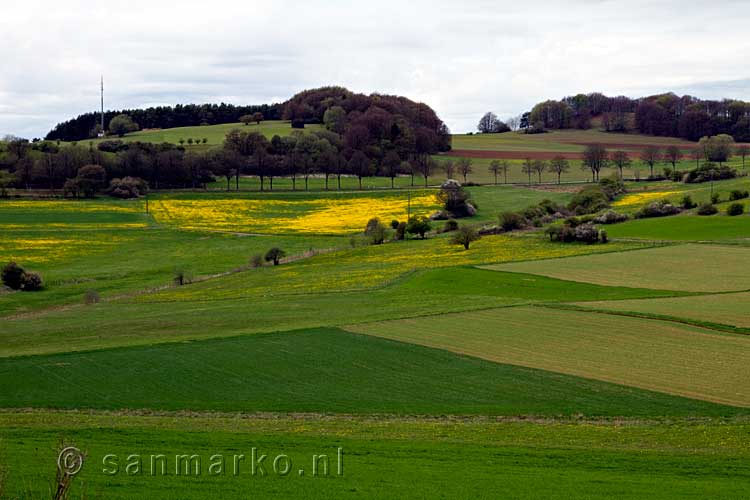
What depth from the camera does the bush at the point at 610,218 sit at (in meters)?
88.9

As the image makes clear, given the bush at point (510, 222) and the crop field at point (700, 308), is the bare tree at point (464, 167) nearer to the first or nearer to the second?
the bush at point (510, 222)

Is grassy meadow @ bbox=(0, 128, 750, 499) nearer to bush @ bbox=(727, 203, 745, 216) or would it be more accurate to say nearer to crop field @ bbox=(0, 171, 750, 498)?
crop field @ bbox=(0, 171, 750, 498)

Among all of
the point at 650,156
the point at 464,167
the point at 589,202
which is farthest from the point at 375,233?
the point at 650,156

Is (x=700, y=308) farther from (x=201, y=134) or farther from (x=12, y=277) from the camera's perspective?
(x=201, y=134)

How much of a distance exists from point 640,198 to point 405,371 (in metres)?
84.3

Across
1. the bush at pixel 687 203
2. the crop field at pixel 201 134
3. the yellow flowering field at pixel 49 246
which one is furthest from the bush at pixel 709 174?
the crop field at pixel 201 134

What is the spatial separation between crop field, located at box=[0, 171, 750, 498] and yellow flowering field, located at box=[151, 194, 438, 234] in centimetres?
2881

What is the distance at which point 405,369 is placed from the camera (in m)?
33.8

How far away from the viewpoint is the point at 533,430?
2548 cm

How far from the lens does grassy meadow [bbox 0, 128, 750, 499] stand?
67.8 ft

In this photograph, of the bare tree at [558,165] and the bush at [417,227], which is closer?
the bush at [417,227]

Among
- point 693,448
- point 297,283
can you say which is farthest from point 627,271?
point 693,448

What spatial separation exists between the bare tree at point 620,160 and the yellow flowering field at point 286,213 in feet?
126

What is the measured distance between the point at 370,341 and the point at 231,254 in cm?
4772
